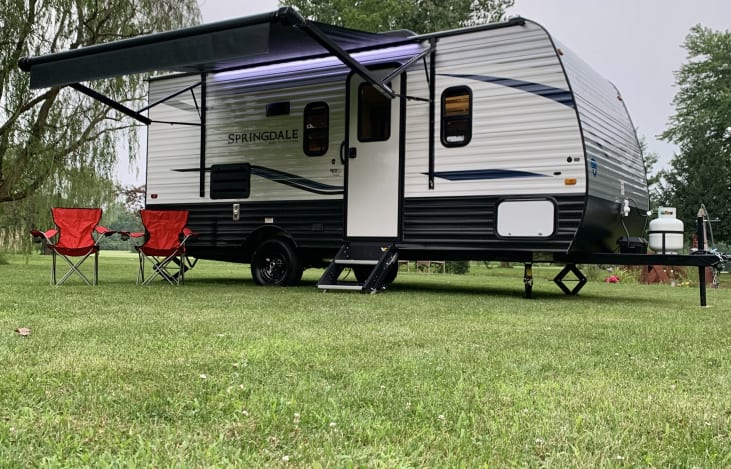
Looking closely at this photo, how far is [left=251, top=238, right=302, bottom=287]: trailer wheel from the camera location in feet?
29.0

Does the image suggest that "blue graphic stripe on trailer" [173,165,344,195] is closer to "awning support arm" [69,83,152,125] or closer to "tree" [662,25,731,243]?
"awning support arm" [69,83,152,125]

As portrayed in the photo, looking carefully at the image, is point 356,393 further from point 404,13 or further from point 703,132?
point 703,132

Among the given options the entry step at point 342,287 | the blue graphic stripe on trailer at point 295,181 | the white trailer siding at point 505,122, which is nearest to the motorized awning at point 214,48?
the white trailer siding at point 505,122

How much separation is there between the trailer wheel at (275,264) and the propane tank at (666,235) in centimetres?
427

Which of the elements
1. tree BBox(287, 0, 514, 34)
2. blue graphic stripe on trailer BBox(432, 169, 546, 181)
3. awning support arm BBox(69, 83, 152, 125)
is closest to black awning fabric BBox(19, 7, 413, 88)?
awning support arm BBox(69, 83, 152, 125)

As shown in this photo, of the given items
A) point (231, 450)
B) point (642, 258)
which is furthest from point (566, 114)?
point (231, 450)

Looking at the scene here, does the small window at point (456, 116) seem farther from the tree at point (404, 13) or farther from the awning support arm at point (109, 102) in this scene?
the tree at point (404, 13)

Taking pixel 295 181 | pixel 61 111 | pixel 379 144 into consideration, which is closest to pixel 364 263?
pixel 379 144

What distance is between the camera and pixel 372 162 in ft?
26.9

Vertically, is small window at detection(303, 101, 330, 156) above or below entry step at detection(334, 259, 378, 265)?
above

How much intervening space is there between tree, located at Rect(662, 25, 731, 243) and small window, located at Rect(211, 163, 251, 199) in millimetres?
19266

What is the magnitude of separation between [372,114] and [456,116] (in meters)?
1.14

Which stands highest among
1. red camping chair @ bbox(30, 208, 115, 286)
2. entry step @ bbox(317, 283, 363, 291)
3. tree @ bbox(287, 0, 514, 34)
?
tree @ bbox(287, 0, 514, 34)

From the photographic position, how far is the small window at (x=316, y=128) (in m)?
8.56
